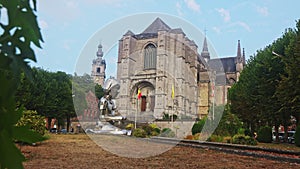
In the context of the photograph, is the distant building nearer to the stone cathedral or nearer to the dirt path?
the stone cathedral

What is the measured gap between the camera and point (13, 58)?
72 cm

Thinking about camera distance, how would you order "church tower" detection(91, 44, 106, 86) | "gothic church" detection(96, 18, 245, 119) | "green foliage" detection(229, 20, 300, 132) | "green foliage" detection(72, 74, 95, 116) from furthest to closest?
"gothic church" detection(96, 18, 245, 119)
"green foliage" detection(229, 20, 300, 132)
"green foliage" detection(72, 74, 95, 116)
"church tower" detection(91, 44, 106, 86)

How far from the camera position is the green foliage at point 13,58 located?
0.71 meters

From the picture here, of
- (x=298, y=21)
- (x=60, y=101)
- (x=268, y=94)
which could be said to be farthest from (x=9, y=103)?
(x=60, y=101)

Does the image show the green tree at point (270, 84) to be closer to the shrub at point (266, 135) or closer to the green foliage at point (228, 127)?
the shrub at point (266, 135)

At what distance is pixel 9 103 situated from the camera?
0.72 metres

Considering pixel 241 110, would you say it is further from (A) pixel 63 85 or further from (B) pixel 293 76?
(A) pixel 63 85

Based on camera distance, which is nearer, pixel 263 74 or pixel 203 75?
pixel 263 74

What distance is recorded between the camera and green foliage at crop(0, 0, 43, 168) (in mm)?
713

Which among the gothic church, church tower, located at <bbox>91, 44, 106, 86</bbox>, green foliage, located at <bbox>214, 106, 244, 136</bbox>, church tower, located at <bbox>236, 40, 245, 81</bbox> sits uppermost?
church tower, located at <bbox>236, 40, 245, 81</bbox>

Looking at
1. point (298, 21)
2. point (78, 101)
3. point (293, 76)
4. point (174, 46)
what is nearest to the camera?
point (78, 101)

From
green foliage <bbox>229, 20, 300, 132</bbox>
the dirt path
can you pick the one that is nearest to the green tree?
green foliage <bbox>229, 20, 300, 132</bbox>

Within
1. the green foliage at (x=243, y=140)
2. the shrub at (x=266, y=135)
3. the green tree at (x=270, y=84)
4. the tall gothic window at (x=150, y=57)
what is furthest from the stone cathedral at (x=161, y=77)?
the green foliage at (x=243, y=140)

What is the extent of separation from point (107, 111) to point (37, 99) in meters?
10.4
